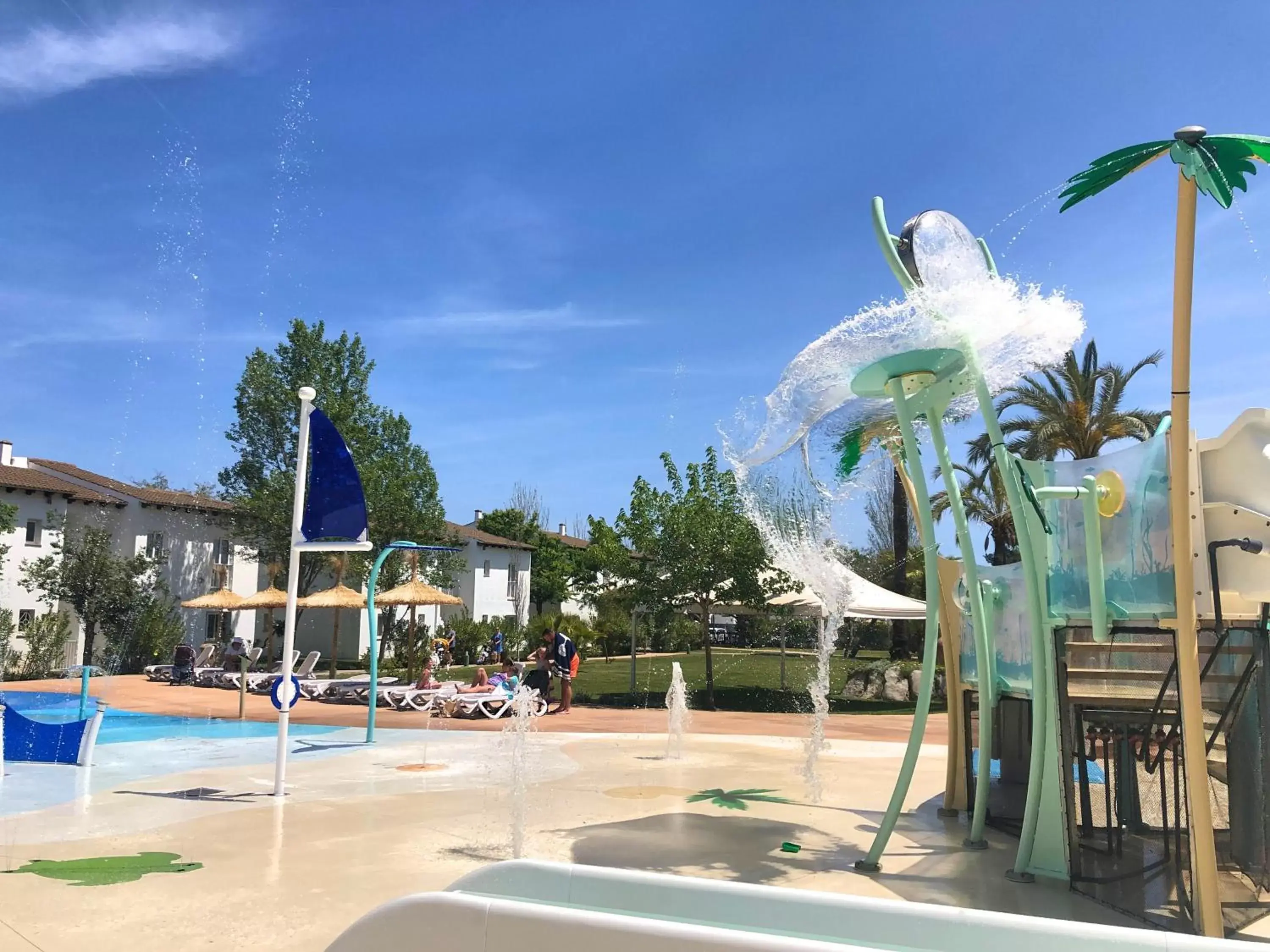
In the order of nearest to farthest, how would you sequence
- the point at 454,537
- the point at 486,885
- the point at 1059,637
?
the point at 486,885 < the point at 1059,637 < the point at 454,537

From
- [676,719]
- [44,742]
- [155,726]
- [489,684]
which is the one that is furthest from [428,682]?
[44,742]

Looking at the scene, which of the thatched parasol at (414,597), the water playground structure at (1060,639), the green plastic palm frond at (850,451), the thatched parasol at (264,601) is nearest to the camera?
the water playground structure at (1060,639)

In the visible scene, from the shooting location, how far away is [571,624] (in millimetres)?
41062

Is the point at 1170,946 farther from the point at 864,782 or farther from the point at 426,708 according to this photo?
the point at 426,708

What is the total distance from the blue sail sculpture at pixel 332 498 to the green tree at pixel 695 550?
1158 centimetres

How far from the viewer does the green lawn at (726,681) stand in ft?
74.4

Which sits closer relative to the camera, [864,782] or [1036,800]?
[1036,800]

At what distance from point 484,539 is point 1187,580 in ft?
135

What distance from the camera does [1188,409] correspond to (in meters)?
5.09

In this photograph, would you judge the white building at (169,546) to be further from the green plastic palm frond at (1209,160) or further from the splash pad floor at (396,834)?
the green plastic palm frond at (1209,160)

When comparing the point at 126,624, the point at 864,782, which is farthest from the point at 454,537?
the point at 864,782

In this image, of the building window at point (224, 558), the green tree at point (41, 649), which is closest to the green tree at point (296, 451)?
the building window at point (224, 558)

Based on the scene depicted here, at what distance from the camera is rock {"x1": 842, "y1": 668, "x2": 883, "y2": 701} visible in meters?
25.4

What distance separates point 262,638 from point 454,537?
8.76 metres
